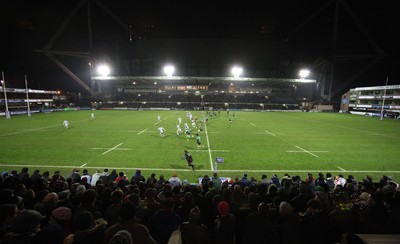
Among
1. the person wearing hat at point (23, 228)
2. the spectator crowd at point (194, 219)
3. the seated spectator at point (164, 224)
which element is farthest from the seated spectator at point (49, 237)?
the seated spectator at point (164, 224)

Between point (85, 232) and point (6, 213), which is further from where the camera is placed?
point (6, 213)

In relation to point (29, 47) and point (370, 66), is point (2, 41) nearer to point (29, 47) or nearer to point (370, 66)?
point (29, 47)

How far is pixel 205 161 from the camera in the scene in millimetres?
14195

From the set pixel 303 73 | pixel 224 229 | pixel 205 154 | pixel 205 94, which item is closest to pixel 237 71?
pixel 205 94

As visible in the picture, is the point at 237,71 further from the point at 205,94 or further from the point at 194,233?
the point at 194,233

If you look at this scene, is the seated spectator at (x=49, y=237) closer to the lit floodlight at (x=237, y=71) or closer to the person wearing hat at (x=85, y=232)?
the person wearing hat at (x=85, y=232)

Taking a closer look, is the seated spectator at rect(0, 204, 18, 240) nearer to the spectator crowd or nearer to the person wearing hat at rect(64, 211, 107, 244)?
the spectator crowd

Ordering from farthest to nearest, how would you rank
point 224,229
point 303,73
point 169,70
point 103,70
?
point 303,73 < point 169,70 < point 103,70 < point 224,229

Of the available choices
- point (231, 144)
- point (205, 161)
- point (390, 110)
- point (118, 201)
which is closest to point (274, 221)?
point (118, 201)

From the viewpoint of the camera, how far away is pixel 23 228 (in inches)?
124

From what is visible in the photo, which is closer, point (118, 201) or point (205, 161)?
point (118, 201)

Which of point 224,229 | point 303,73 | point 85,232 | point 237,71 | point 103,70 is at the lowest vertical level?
point 224,229

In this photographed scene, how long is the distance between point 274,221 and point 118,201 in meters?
3.17

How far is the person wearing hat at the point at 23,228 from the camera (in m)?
3.05
